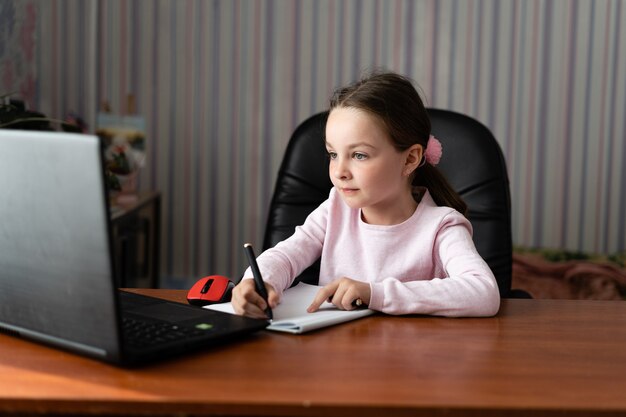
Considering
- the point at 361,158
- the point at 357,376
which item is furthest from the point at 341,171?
the point at 357,376

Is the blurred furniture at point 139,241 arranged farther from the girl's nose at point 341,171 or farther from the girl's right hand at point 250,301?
the girl's right hand at point 250,301

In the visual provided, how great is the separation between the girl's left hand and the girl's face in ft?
0.85

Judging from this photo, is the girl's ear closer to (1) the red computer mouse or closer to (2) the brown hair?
(2) the brown hair

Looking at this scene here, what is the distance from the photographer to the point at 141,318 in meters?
1.10

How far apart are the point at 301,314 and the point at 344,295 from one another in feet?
0.24

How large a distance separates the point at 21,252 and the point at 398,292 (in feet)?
1.83

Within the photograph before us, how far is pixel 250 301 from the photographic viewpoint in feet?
3.96

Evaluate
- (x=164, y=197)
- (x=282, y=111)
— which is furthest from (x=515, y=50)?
(x=164, y=197)

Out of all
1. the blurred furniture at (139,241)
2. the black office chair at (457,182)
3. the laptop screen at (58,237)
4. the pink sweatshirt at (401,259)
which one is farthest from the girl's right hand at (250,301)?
the blurred furniture at (139,241)

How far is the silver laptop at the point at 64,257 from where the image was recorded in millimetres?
851

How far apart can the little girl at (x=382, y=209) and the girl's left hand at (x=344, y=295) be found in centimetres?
12

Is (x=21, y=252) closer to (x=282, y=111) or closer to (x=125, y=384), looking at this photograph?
(x=125, y=384)

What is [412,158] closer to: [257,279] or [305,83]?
[257,279]

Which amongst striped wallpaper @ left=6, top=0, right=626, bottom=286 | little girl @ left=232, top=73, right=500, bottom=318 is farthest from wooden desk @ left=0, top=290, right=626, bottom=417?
striped wallpaper @ left=6, top=0, right=626, bottom=286
